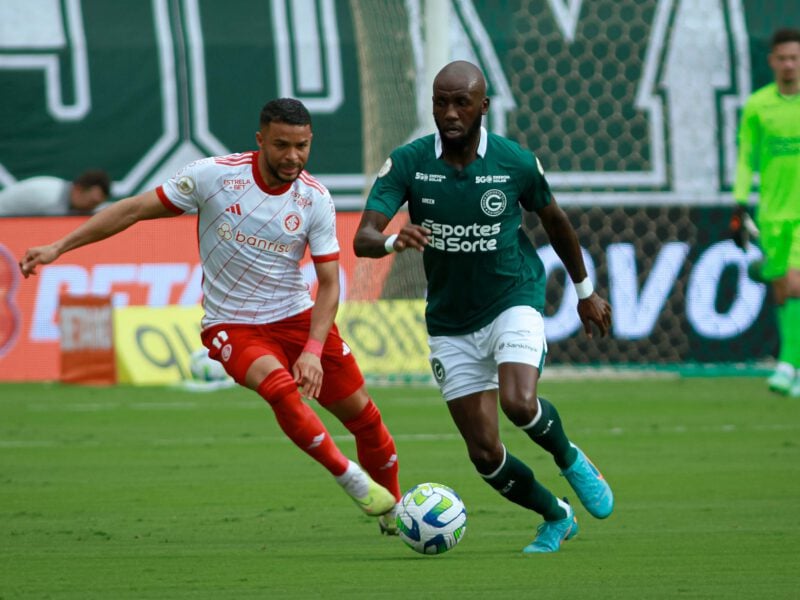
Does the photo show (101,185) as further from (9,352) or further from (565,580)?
(565,580)

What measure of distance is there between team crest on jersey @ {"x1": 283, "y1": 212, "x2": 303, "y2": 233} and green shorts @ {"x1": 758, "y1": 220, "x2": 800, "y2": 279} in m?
6.18

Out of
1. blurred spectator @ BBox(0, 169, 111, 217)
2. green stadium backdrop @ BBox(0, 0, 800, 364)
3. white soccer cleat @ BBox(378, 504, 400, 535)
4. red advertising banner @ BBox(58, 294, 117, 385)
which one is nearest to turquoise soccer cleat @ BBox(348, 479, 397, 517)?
white soccer cleat @ BBox(378, 504, 400, 535)

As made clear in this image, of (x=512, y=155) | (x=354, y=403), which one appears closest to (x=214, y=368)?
(x=354, y=403)

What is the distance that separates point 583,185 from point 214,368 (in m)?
4.75

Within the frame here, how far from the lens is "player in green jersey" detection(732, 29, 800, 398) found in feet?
40.1

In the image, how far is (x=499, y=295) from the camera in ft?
22.4

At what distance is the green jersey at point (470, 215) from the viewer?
6660 millimetres

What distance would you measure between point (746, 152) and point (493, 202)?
6.28 metres

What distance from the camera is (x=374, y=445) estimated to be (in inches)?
297

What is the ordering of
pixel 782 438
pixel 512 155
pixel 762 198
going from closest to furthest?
pixel 512 155 → pixel 782 438 → pixel 762 198

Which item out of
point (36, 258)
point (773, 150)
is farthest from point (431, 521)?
point (773, 150)

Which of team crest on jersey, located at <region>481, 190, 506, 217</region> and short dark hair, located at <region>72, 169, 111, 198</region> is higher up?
team crest on jersey, located at <region>481, 190, 506, 217</region>

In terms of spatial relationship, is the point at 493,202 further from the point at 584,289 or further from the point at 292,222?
the point at 292,222

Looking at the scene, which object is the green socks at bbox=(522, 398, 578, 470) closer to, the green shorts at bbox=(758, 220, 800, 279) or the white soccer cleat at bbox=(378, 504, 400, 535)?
the white soccer cleat at bbox=(378, 504, 400, 535)
